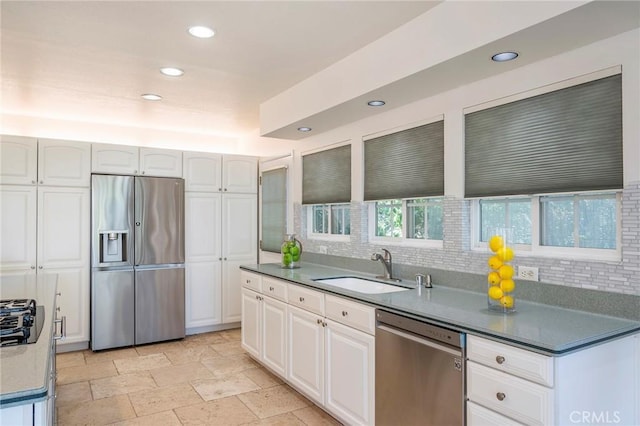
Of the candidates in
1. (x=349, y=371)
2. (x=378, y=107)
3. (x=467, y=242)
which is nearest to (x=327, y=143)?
(x=378, y=107)

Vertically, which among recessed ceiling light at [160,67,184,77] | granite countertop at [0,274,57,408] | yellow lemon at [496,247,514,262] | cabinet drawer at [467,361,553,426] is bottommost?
cabinet drawer at [467,361,553,426]

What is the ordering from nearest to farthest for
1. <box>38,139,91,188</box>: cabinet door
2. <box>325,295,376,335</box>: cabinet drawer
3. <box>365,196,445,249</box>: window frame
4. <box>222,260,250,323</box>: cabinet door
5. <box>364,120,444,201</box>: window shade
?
<box>325,295,376,335</box>: cabinet drawer → <box>364,120,444,201</box>: window shade → <box>365,196,445,249</box>: window frame → <box>38,139,91,188</box>: cabinet door → <box>222,260,250,323</box>: cabinet door

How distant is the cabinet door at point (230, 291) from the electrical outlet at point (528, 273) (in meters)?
3.47

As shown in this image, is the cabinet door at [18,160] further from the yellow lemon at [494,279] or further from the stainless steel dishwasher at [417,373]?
the yellow lemon at [494,279]

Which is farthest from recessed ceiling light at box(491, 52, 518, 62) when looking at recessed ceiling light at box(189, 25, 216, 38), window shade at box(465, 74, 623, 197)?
recessed ceiling light at box(189, 25, 216, 38)

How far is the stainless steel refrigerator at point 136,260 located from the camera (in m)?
4.37

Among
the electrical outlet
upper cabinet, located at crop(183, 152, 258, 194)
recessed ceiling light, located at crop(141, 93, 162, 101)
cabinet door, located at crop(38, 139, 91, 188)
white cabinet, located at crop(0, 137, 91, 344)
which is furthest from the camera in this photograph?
upper cabinet, located at crop(183, 152, 258, 194)

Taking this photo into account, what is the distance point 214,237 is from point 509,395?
396cm

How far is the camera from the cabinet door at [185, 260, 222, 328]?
16.2ft

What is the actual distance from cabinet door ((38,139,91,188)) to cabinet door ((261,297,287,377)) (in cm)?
235

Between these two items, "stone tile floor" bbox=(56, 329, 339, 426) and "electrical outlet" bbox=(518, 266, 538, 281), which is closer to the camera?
"electrical outlet" bbox=(518, 266, 538, 281)

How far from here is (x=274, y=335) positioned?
3.54 meters

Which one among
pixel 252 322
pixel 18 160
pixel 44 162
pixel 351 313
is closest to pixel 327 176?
pixel 252 322
